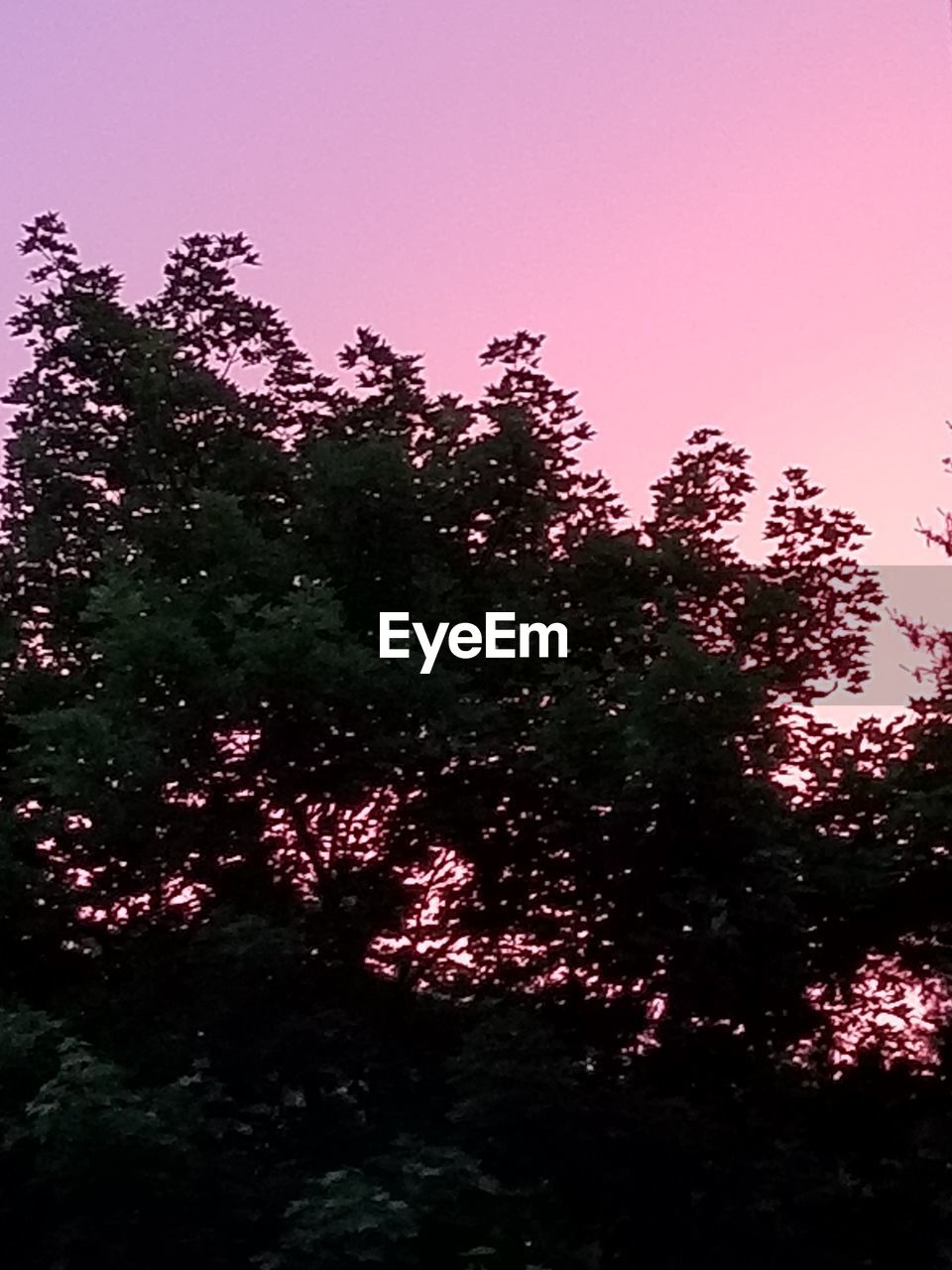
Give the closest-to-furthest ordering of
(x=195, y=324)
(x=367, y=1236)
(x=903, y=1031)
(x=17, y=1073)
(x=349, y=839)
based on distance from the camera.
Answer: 1. (x=367, y=1236)
2. (x=17, y=1073)
3. (x=903, y=1031)
4. (x=349, y=839)
5. (x=195, y=324)

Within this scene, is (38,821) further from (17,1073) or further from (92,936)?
(17,1073)

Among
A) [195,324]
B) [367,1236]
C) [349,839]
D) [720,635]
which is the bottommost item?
[367,1236]

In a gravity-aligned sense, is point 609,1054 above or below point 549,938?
below

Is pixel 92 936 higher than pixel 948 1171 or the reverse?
higher

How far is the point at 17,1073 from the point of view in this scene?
1321 centimetres

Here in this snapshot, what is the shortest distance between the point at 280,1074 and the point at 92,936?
2.51 m

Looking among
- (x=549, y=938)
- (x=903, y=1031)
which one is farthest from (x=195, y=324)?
(x=903, y=1031)

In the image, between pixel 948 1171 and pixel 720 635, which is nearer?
pixel 948 1171

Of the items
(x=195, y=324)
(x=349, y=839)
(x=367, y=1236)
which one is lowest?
(x=367, y=1236)

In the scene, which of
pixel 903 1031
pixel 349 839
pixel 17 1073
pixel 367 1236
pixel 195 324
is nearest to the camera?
pixel 367 1236

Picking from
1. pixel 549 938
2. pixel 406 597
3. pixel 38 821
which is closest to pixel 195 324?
pixel 406 597

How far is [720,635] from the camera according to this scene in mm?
15602

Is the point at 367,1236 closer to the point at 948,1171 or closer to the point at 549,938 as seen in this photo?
the point at 549,938

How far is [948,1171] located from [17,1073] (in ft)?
25.1
